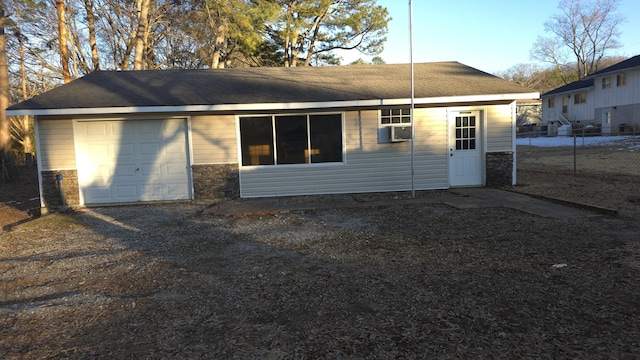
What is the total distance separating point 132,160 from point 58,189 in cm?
177

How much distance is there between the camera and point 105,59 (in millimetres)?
25047

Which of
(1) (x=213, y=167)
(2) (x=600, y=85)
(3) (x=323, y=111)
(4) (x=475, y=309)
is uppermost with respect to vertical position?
(2) (x=600, y=85)

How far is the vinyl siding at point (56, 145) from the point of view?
9.91 meters

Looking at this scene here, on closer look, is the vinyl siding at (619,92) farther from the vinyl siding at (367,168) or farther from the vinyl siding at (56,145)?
the vinyl siding at (56,145)

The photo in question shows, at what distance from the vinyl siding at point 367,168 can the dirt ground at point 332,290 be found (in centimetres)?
320

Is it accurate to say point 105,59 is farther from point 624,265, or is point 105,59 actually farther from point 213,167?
point 624,265

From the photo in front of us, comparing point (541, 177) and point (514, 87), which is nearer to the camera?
point (514, 87)

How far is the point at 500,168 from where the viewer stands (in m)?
11.0

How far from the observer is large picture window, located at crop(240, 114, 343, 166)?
1062cm

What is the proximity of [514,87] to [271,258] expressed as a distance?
8313 mm

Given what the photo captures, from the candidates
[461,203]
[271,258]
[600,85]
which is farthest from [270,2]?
[600,85]

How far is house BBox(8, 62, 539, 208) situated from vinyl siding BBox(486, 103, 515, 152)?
0.09 ft

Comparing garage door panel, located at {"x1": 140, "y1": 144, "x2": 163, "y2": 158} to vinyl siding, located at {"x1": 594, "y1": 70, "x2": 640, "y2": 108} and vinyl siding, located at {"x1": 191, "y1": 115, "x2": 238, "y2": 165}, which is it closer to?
vinyl siding, located at {"x1": 191, "y1": 115, "x2": 238, "y2": 165}

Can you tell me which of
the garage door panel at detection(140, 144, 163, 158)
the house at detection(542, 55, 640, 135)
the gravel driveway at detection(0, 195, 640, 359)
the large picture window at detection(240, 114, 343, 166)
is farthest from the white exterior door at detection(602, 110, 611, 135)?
the garage door panel at detection(140, 144, 163, 158)
